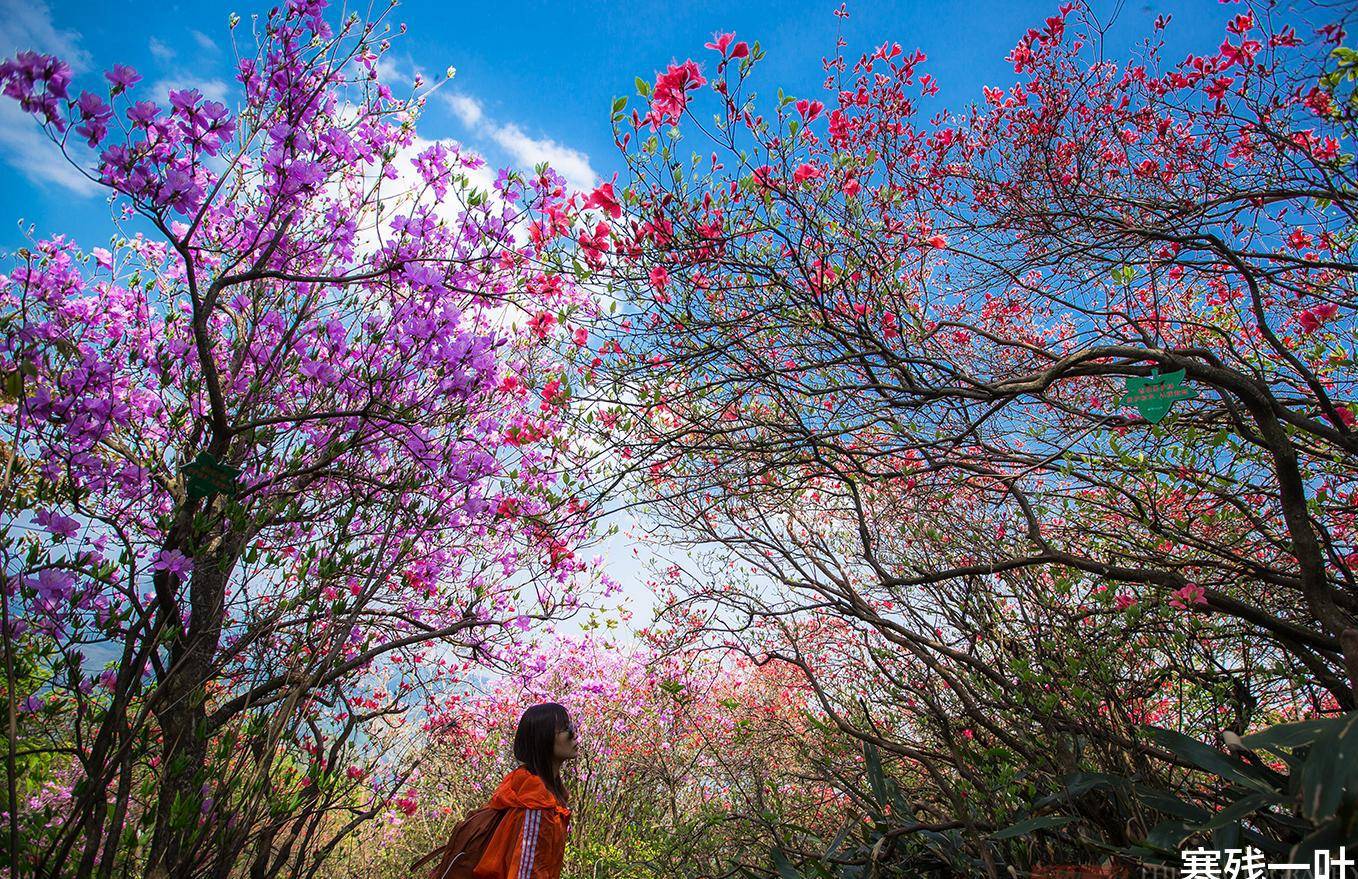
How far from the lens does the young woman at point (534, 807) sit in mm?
2402

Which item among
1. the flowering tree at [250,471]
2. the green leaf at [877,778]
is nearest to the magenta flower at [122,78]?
the flowering tree at [250,471]

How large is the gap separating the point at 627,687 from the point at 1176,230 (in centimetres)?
633

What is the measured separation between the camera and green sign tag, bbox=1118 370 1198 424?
8.21 ft

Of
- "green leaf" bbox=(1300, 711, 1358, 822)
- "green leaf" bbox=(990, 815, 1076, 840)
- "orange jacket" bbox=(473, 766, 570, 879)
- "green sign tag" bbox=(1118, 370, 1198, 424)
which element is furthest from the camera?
"green sign tag" bbox=(1118, 370, 1198, 424)

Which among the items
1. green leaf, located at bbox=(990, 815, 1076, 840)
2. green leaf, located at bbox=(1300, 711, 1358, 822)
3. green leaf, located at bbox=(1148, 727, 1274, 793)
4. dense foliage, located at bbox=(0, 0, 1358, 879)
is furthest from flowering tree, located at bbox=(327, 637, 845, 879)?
green leaf, located at bbox=(1300, 711, 1358, 822)

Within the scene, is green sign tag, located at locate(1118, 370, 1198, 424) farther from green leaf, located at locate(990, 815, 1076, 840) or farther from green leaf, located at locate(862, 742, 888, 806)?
green leaf, located at locate(862, 742, 888, 806)

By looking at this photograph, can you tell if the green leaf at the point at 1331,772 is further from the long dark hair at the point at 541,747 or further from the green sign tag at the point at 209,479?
the green sign tag at the point at 209,479

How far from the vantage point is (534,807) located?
247 cm

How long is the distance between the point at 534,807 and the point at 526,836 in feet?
0.31

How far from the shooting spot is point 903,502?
3967 millimetres

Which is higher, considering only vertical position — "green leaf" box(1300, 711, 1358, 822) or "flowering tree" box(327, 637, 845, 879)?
"green leaf" box(1300, 711, 1358, 822)

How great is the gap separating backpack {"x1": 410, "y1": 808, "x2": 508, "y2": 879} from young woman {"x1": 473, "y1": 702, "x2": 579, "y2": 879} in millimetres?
40

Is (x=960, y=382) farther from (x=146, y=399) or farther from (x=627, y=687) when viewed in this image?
(x=627, y=687)

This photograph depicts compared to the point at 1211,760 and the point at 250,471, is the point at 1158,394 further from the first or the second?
the point at 250,471
